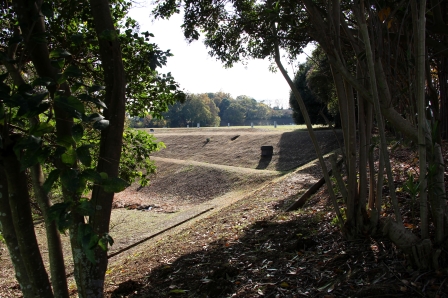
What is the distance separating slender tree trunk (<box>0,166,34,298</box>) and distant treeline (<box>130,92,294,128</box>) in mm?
55496

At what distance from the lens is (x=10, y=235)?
3432 millimetres

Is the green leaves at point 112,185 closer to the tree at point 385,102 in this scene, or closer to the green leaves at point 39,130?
the green leaves at point 39,130

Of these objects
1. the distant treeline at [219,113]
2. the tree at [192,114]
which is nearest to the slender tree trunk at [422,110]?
the distant treeline at [219,113]

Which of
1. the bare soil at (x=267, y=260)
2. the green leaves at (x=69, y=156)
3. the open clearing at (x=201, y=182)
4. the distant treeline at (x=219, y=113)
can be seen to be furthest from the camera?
the distant treeline at (x=219, y=113)

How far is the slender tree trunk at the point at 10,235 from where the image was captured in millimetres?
3332

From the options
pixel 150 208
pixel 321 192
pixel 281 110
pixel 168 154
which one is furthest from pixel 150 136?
pixel 281 110

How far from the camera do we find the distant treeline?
70875 mm

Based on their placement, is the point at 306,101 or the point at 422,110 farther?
the point at 306,101

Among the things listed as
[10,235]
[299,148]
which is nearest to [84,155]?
[10,235]

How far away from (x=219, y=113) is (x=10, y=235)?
303ft

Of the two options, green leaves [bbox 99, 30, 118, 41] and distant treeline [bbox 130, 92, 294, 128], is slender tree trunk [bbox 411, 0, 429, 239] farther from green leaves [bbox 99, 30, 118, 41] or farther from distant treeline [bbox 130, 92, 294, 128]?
distant treeline [bbox 130, 92, 294, 128]

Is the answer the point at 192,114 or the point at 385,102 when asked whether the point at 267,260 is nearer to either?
the point at 385,102

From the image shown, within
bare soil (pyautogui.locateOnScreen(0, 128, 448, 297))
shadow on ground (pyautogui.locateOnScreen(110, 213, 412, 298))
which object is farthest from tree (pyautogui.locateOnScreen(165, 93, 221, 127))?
shadow on ground (pyautogui.locateOnScreen(110, 213, 412, 298))

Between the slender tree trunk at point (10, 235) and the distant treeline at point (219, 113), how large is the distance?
2185 inches
